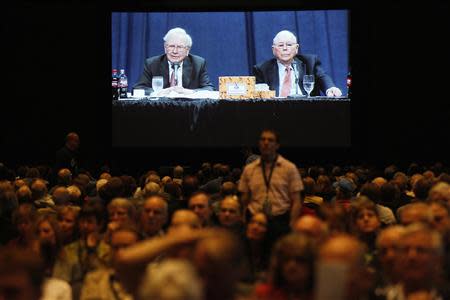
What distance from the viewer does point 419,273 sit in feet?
16.3

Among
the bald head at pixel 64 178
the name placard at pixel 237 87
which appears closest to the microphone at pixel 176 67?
the name placard at pixel 237 87

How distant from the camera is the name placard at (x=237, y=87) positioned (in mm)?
18562

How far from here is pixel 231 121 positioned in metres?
18.8

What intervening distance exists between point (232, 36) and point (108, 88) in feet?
7.81

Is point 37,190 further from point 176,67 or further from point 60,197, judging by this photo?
point 176,67

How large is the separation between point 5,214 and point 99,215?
2139 millimetres

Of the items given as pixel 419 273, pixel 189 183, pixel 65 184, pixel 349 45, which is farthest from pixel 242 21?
pixel 419 273

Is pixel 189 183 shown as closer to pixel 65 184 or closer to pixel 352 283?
pixel 65 184

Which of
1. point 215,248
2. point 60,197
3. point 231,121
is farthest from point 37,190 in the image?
point 231,121

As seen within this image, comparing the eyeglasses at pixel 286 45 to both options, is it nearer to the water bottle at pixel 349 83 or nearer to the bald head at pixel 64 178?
the water bottle at pixel 349 83

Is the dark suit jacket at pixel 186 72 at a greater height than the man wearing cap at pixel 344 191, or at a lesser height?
greater

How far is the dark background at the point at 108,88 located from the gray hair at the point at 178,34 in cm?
119

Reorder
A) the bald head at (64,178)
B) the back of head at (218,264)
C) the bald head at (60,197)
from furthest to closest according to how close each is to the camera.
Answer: the bald head at (64,178), the bald head at (60,197), the back of head at (218,264)

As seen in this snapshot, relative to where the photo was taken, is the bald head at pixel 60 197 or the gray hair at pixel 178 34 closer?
the bald head at pixel 60 197
